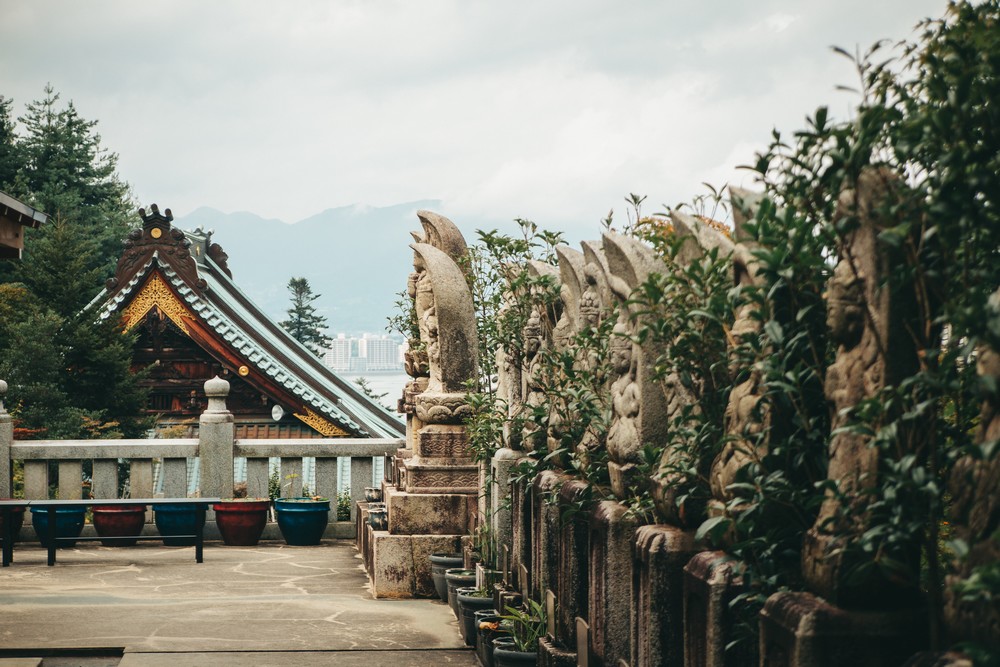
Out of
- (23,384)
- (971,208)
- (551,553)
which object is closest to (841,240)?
(971,208)

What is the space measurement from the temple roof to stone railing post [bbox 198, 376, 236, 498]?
4.41 metres

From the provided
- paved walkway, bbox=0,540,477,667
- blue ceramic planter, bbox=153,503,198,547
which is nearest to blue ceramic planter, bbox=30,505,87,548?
paved walkway, bbox=0,540,477,667

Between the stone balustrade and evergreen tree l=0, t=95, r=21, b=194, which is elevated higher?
evergreen tree l=0, t=95, r=21, b=194

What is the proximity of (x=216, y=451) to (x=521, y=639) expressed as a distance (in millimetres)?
6361

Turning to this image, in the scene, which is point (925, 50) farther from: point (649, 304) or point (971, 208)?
point (649, 304)

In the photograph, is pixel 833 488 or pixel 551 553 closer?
pixel 833 488

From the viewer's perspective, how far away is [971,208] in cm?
254

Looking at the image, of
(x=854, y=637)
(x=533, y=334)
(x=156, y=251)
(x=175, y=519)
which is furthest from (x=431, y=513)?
(x=156, y=251)

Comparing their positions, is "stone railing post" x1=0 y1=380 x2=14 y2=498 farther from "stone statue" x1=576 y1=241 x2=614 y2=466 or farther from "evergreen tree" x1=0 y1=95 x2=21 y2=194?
"evergreen tree" x1=0 y1=95 x2=21 y2=194

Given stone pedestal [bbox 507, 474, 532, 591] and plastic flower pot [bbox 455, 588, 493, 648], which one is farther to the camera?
→ plastic flower pot [bbox 455, 588, 493, 648]

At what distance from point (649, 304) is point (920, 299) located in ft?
4.74

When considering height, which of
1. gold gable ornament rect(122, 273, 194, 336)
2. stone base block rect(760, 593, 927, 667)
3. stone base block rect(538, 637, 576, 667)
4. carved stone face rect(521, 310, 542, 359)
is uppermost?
gold gable ornament rect(122, 273, 194, 336)

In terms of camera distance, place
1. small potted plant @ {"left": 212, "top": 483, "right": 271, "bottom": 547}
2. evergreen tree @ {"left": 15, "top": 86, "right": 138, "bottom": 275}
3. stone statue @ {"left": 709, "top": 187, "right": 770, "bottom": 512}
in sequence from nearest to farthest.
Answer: stone statue @ {"left": 709, "top": 187, "right": 770, "bottom": 512} < small potted plant @ {"left": 212, "top": 483, "right": 271, "bottom": 547} < evergreen tree @ {"left": 15, "top": 86, "right": 138, "bottom": 275}

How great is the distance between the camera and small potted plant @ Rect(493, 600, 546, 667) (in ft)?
19.2
